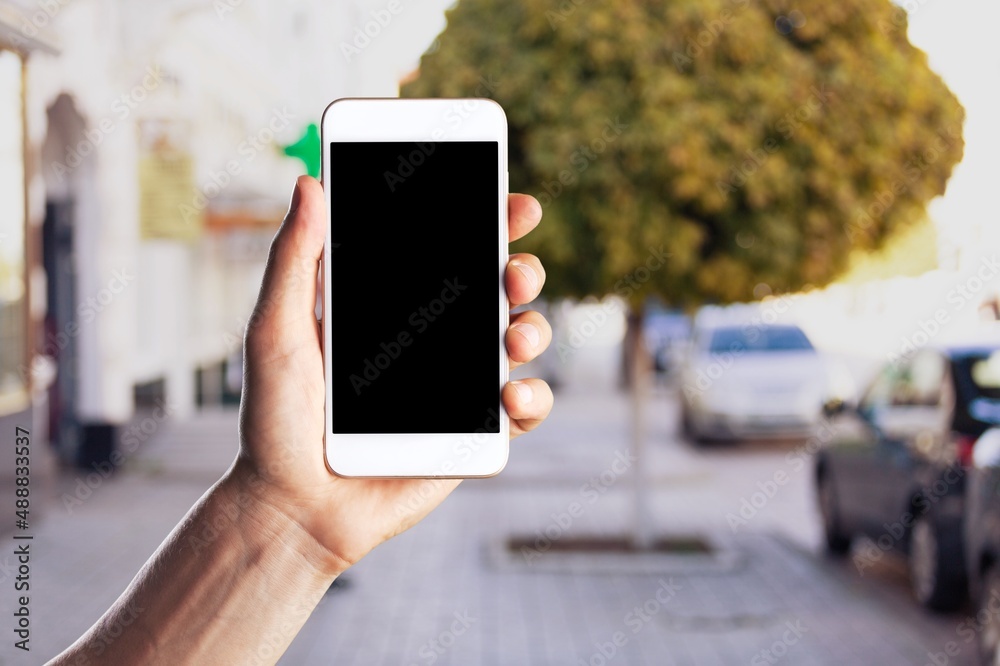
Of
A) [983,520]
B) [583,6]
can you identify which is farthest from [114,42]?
[983,520]

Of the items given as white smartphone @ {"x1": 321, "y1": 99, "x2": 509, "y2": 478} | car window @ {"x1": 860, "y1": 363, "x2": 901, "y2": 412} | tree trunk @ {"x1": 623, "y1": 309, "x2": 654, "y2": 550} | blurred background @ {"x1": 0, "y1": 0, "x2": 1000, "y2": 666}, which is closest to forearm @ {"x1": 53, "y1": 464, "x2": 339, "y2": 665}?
white smartphone @ {"x1": 321, "y1": 99, "x2": 509, "y2": 478}

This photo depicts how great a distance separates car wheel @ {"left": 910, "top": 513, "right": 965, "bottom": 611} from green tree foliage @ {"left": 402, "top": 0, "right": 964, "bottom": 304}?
196 centimetres

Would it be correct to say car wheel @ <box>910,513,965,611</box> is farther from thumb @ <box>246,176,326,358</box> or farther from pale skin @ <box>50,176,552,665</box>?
thumb @ <box>246,176,326,358</box>

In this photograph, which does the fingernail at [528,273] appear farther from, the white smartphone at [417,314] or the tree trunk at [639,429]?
the tree trunk at [639,429]

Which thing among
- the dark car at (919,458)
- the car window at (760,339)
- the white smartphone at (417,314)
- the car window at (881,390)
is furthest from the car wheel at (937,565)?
the car window at (760,339)

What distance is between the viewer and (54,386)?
13656 millimetres

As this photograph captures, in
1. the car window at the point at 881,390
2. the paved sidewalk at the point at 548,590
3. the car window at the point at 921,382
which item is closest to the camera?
the paved sidewalk at the point at 548,590

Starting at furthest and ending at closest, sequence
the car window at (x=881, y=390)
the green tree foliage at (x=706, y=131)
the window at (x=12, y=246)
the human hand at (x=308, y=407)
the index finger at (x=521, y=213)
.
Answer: the window at (x=12, y=246) < the car window at (x=881, y=390) < the green tree foliage at (x=706, y=131) < the index finger at (x=521, y=213) < the human hand at (x=308, y=407)

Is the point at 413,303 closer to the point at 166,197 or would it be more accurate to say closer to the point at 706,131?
the point at 706,131

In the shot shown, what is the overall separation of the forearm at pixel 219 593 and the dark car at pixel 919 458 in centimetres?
549

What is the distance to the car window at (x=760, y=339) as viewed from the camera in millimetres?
16531

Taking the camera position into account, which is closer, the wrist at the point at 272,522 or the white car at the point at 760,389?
the wrist at the point at 272,522

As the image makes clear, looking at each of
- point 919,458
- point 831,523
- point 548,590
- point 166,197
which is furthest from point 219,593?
point 166,197

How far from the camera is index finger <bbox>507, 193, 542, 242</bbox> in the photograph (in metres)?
2.08
